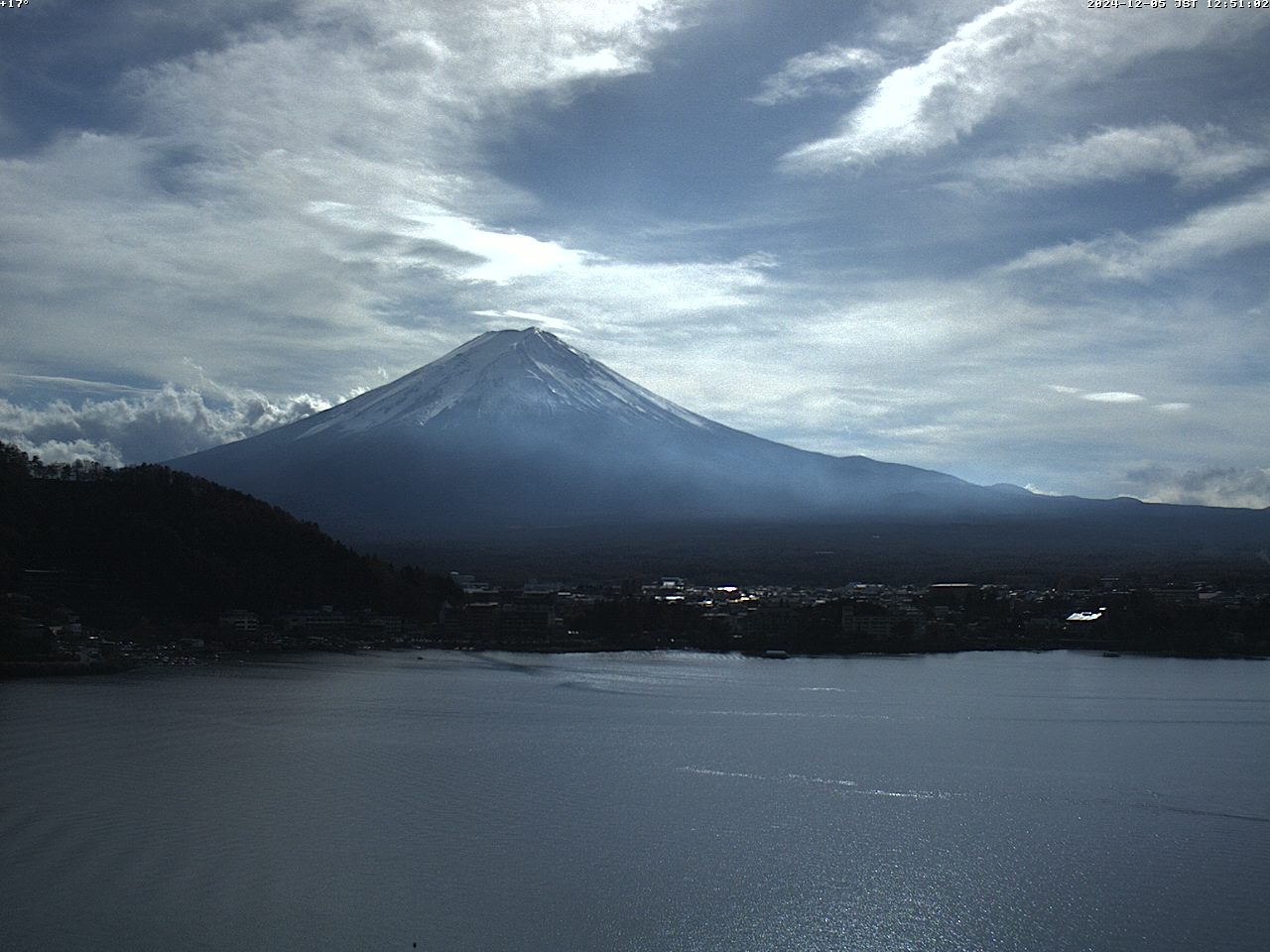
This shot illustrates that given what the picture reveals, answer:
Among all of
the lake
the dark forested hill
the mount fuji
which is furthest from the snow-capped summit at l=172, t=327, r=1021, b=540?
the lake

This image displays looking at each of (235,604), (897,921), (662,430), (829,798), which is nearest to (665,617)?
(235,604)

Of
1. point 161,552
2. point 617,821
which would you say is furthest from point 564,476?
point 617,821

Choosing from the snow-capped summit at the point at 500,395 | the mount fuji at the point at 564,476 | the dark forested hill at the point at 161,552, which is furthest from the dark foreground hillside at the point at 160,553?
the snow-capped summit at the point at 500,395

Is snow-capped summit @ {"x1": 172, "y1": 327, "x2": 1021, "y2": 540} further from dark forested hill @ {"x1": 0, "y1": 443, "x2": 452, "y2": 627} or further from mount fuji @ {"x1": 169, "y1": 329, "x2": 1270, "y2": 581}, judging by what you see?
dark forested hill @ {"x1": 0, "y1": 443, "x2": 452, "y2": 627}

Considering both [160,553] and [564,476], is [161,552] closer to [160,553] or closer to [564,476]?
[160,553]

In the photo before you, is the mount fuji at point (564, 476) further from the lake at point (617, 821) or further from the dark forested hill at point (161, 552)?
the lake at point (617, 821)
